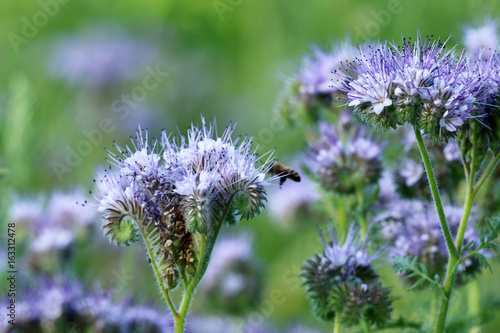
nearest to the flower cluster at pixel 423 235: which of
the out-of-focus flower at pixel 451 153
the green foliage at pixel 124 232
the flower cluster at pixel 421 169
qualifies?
the flower cluster at pixel 421 169

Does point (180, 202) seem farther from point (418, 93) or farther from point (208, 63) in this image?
point (208, 63)

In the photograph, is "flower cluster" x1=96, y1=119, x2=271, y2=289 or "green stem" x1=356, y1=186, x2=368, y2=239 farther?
"green stem" x1=356, y1=186, x2=368, y2=239

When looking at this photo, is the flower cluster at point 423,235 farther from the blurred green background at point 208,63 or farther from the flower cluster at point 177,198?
the blurred green background at point 208,63

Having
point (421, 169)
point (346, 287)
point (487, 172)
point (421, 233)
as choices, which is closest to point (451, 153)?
point (421, 169)

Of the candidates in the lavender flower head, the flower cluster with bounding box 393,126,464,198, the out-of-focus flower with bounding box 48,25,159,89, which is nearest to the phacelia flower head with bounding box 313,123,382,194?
the flower cluster with bounding box 393,126,464,198

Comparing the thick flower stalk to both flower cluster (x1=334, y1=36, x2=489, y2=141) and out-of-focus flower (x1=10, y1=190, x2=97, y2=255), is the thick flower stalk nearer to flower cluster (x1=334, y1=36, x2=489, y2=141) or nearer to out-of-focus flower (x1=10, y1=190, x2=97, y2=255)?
flower cluster (x1=334, y1=36, x2=489, y2=141)

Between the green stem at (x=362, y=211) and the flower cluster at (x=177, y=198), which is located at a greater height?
the green stem at (x=362, y=211)
